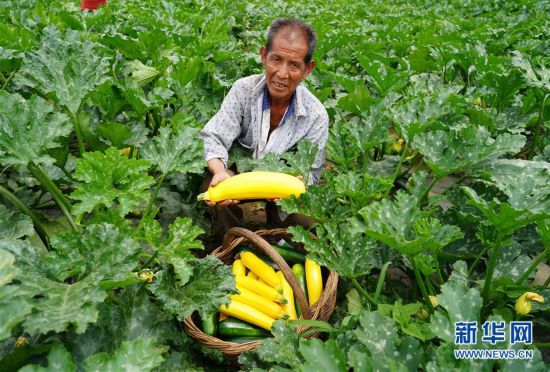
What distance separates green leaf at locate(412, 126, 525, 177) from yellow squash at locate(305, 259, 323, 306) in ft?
2.67

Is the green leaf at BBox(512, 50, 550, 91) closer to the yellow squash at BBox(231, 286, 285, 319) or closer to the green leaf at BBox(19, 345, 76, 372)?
the yellow squash at BBox(231, 286, 285, 319)

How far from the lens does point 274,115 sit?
10.8ft

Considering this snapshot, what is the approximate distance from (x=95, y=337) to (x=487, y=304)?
5.56 feet

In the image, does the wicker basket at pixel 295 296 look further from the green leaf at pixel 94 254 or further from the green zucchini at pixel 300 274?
the green leaf at pixel 94 254

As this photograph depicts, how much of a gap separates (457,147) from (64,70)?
203cm

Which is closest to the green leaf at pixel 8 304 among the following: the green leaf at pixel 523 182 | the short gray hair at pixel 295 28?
the green leaf at pixel 523 182

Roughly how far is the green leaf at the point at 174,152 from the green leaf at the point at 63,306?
0.82 m

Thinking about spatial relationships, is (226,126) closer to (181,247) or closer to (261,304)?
(261,304)

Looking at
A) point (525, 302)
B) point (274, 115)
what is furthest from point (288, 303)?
point (274, 115)

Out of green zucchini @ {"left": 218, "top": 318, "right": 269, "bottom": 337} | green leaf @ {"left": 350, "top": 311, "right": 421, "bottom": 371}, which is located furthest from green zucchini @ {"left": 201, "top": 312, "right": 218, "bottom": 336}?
green leaf @ {"left": 350, "top": 311, "right": 421, "bottom": 371}

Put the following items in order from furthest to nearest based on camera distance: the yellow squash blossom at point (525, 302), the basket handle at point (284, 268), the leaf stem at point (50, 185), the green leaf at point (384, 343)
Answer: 1. the basket handle at point (284, 268)
2. the leaf stem at point (50, 185)
3. the yellow squash blossom at point (525, 302)
4. the green leaf at point (384, 343)

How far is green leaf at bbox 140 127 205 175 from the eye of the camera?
7.77 feet

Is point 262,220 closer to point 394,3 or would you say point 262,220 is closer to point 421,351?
point 421,351

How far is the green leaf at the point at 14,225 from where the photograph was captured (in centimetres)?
209
